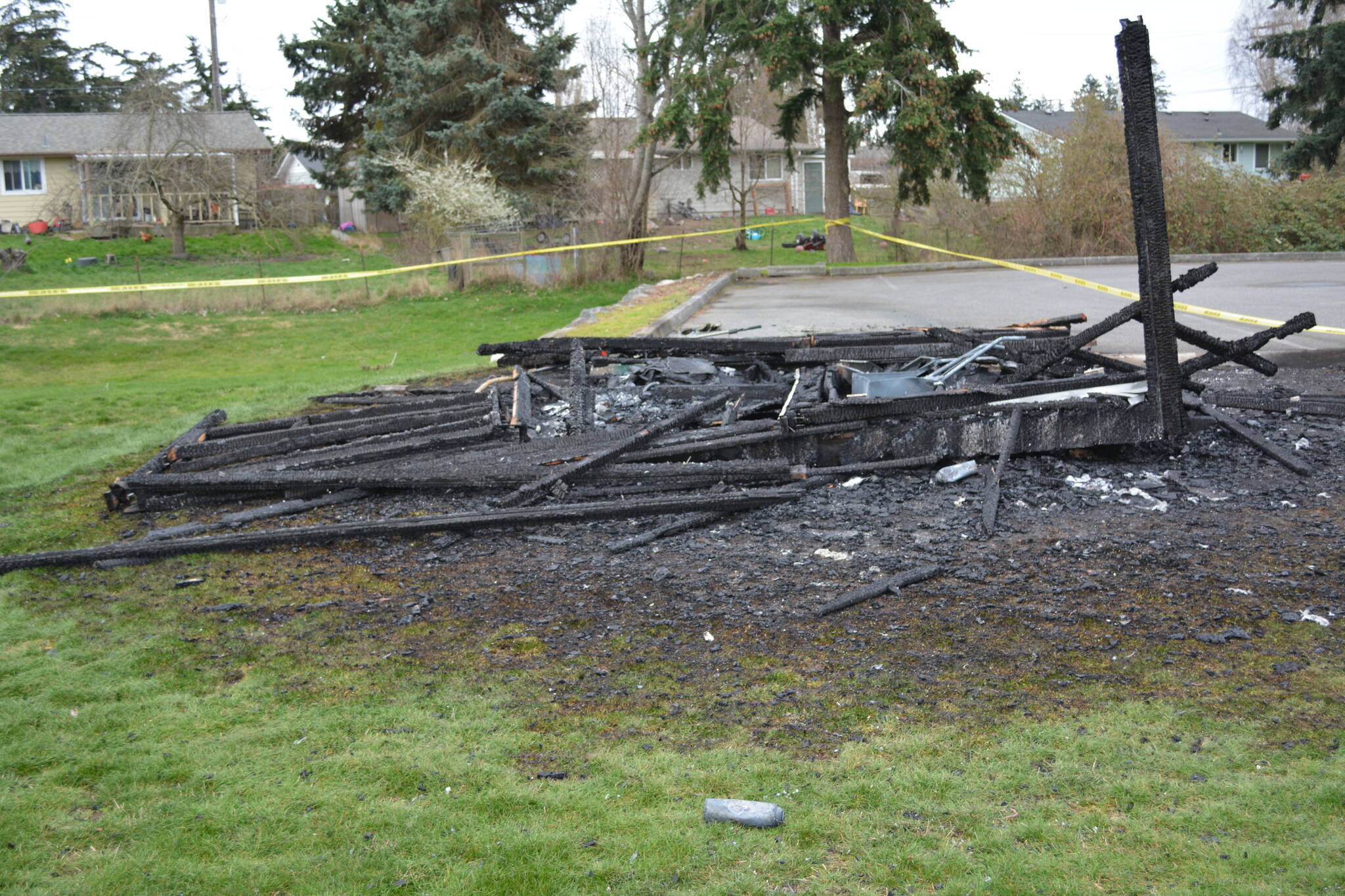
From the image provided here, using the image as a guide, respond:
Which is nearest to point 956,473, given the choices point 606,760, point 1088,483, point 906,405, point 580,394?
point 906,405

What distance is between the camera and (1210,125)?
5784 centimetres

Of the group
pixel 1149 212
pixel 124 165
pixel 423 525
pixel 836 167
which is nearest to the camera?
pixel 423 525

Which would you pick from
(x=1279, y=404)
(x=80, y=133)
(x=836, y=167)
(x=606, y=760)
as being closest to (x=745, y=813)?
(x=606, y=760)

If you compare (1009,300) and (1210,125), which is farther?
(1210,125)

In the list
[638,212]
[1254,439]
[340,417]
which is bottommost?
[1254,439]

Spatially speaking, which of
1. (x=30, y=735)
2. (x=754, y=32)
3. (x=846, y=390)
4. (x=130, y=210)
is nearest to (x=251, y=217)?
(x=130, y=210)

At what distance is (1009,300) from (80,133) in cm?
4509

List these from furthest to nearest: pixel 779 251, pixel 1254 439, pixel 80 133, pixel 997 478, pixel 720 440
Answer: pixel 80 133, pixel 779 251, pixel 720 440, pixel 1254 439, pixel 997 478

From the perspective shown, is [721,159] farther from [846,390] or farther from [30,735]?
[30,735]

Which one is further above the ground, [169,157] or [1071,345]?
[169,157]

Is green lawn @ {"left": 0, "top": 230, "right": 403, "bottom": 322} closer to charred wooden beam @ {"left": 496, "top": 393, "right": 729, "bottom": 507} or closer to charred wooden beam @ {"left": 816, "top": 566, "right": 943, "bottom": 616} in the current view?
charred wooden beam @ {"left": 496, "top": 393, "right": 729, "bottom": 507}

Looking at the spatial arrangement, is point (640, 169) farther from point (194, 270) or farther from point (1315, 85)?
point (1315, 85)

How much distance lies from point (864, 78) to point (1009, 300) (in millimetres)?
9241

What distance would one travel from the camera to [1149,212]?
6.70 meters
